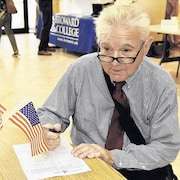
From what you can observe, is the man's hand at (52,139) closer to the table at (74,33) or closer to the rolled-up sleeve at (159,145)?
the rolled-up sleeve at (159,145)

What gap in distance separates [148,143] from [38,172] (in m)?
0.53

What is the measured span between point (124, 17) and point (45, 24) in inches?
215

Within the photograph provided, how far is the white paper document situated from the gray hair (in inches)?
17.2

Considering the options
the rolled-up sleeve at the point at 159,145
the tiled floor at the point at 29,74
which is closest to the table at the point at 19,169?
the rolled-up sleeve at the point at 159,145

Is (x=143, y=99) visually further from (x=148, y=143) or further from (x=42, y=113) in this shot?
(x=42, y=113)

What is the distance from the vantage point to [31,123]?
114cm

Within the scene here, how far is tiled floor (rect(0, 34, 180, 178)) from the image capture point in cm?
431

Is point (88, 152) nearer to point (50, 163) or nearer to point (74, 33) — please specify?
point (50, 163)

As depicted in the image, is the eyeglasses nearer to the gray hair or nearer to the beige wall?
the gray hair

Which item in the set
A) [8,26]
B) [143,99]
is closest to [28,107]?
[143,99]

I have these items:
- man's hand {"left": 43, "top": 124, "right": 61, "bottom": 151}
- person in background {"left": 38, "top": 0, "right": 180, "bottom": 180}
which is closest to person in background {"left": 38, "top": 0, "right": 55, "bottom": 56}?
person in background {"left": 38, "top": 0, "right": 180, "bottom": 180}

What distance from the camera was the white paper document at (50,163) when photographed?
110 centimetres

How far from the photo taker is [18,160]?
1179mm

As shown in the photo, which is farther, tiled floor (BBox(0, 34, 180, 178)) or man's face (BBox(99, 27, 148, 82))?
tiled floor (BBox(0, 34, 180, 178))
